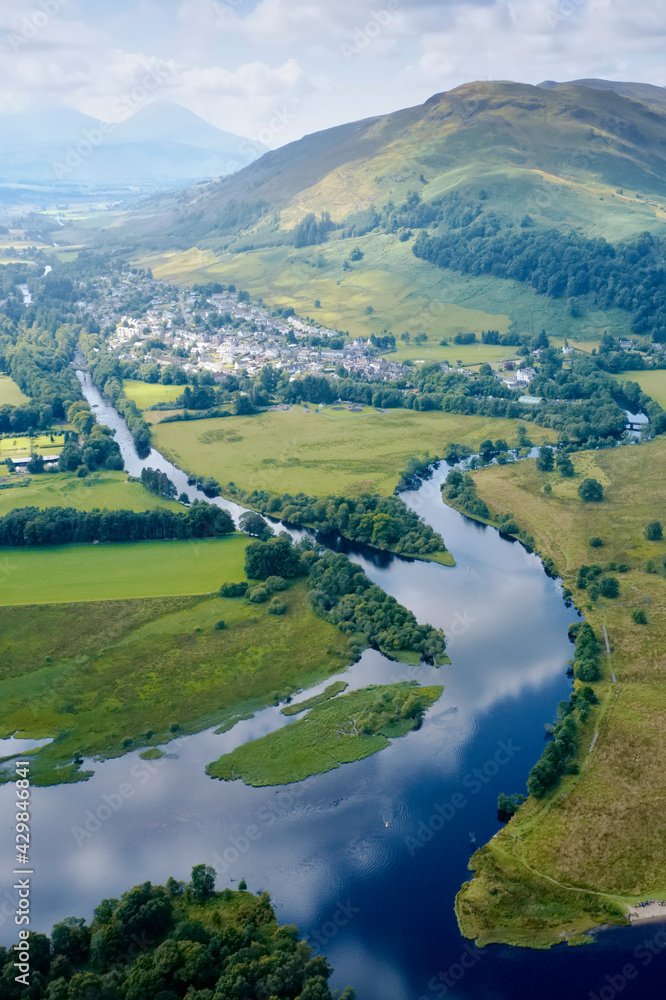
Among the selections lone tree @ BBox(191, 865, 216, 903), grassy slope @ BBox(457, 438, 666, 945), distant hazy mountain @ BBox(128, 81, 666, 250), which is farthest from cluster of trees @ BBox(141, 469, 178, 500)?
distant hazy mountain @ BBox(128, 81, 666, 250)

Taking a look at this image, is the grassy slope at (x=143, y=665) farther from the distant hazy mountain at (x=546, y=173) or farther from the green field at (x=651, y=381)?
the distant hazy mountain at (x=546, y=173)

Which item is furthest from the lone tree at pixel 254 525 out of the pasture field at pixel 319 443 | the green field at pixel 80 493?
the pasture field at pixel 319 443

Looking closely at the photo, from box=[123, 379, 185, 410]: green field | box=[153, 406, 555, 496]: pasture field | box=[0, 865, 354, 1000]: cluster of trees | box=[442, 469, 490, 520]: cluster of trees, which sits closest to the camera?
box=[0, 865, 354, 1000]: cluster of trees

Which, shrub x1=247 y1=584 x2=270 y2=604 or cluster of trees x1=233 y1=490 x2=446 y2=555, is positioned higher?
cluster of trees x1=233 y1=490 x2=446 y2=555

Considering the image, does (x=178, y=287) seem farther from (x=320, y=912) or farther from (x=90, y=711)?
(x=320, y=912)

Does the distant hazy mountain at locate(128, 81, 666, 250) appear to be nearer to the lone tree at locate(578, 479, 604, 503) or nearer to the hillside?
the hillside
